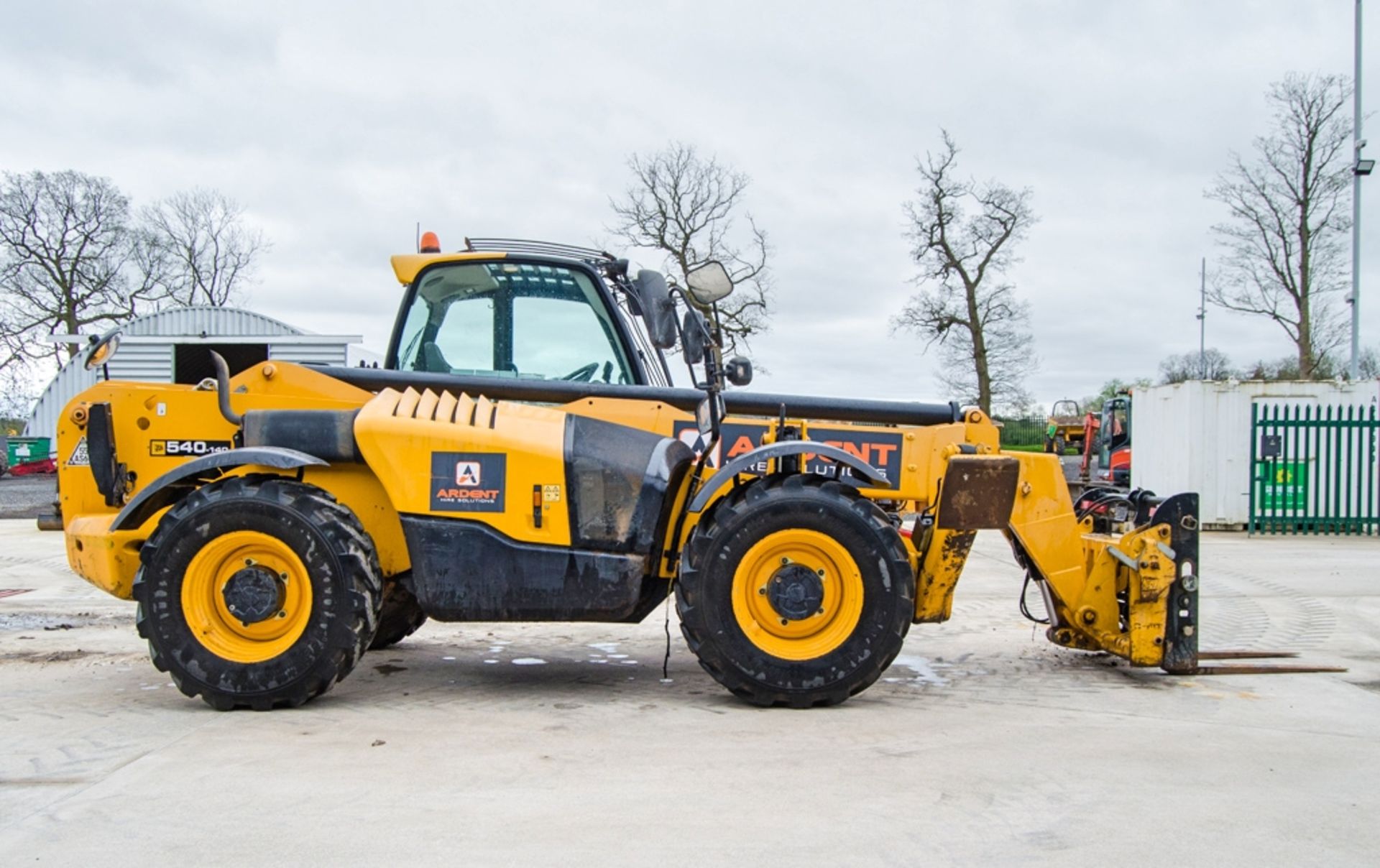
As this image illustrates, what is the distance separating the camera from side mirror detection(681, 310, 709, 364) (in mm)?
5297

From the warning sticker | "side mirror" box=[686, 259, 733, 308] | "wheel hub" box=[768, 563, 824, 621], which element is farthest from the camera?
the warning sticker

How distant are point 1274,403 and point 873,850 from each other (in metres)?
16.7

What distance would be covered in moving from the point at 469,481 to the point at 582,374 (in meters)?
0.98

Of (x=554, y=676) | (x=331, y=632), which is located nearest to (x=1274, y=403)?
(x=554, y=676)

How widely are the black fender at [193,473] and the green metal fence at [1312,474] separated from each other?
15.2 meters

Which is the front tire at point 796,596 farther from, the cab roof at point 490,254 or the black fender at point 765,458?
the cab roof at point 490,254

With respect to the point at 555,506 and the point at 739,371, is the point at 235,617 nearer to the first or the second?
the point at 555,506

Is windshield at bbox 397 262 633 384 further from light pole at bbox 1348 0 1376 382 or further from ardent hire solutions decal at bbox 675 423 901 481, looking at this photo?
light pole at bbox 1348 0 1376 382

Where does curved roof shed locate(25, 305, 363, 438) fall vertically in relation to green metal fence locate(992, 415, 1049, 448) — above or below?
above

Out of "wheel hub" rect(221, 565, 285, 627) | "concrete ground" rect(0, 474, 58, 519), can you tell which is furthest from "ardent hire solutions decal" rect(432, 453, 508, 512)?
"concrete ground" rect(0, 474, 58, 519)

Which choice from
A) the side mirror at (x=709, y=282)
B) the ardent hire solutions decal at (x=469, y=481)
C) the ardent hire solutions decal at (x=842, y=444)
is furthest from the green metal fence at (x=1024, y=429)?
the ardent hire solutions decal at (x=469, y=481)

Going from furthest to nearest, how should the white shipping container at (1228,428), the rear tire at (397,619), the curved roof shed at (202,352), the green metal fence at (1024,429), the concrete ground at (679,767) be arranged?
the green metal fence at (1024,429)
the curved roof shed at (202,352)
the white shipping container at (1228,428)
the rear tire at (397,619)
the concrete ground at (679,767)

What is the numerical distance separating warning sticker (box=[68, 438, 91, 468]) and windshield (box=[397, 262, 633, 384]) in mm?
1666

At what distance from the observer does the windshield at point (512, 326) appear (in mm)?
6012
